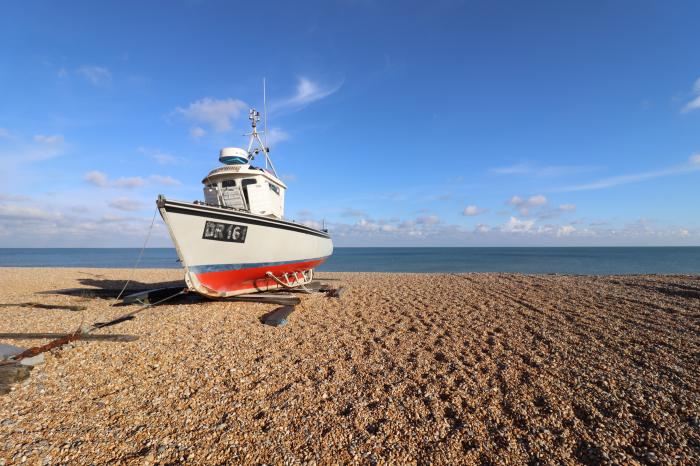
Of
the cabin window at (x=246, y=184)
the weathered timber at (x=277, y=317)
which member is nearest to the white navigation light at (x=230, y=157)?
the cabin window at (x=246, y=184)

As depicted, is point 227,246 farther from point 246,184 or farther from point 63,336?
point 63,336

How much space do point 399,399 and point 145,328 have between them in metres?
6.48

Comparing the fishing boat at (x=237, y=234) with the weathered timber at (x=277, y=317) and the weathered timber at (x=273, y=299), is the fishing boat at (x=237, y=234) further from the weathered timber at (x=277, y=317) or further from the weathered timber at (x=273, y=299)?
the weathered timber at (x=277, y=317)

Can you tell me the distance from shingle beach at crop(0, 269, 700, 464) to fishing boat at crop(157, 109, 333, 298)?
188 cm

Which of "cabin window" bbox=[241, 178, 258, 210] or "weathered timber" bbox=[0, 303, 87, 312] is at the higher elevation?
"cabin window" bbox=[241, 178, 258, 210]

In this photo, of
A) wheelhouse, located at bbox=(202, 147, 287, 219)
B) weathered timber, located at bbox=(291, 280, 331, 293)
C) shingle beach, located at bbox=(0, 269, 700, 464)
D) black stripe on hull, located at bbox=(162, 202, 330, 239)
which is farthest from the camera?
weathered timber, located at bbox=(291, 280, 331, 293)

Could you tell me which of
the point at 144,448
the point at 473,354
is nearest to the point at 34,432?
the point at 144,448

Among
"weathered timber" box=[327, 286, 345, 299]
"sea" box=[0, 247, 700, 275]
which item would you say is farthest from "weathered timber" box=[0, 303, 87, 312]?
"weathered timber" box=[327, 286, 345, 299]

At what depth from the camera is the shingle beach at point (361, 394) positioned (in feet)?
10.2

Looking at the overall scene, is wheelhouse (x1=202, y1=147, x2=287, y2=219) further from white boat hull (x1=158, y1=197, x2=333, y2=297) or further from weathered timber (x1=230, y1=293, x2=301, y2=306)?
weathered timber (x1=230, y1=293, x2=301, y2=306)

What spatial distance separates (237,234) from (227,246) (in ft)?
1.61

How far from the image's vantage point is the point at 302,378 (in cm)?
470

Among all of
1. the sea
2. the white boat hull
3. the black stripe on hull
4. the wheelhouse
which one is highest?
the wheelhouse

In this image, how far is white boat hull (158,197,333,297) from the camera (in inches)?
330
